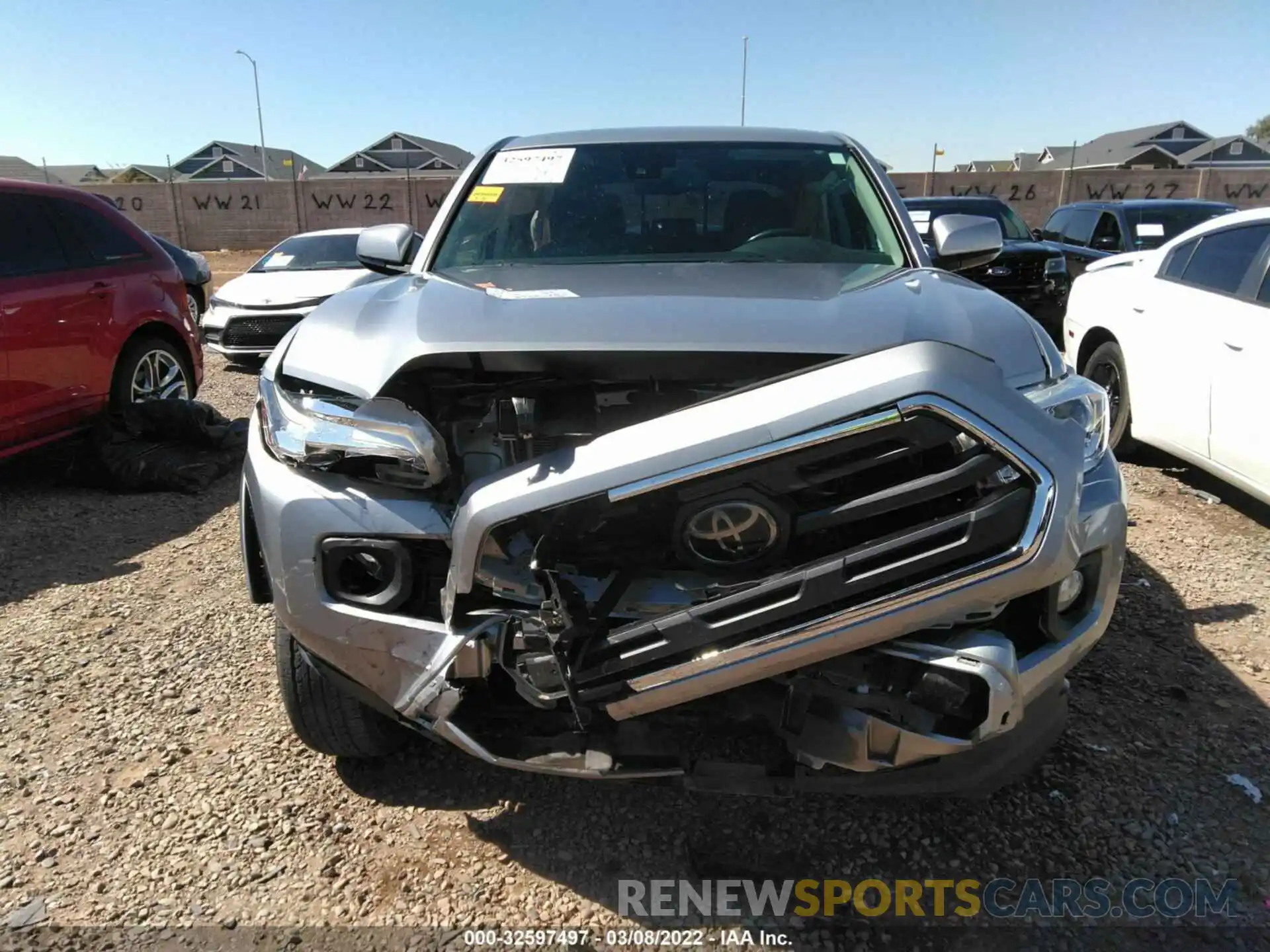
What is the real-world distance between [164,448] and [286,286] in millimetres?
4204

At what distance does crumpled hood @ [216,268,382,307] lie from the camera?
894 centimetres

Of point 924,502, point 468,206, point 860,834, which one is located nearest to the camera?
point 924,502

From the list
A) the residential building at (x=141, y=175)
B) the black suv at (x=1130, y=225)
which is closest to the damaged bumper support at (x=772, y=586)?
the black suv at (x=1130, y=225)

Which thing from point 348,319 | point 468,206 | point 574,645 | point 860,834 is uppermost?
point 468,206

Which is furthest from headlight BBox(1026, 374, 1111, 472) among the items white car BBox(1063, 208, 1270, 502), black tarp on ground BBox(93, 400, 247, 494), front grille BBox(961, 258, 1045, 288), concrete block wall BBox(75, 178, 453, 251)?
concrete block wall BBox(75, 178, 453, 251)

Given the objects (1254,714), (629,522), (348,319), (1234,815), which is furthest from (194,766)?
(1254,714)

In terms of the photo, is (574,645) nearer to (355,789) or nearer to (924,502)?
(924,502)

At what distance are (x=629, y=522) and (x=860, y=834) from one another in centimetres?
118

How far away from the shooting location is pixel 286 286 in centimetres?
916

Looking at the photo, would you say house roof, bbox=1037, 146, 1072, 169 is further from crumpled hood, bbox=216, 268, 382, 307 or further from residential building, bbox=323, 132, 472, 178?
crumpled hood, bbox=216, 268, 382, 307

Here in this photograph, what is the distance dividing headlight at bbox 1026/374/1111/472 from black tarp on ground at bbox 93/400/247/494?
497cm

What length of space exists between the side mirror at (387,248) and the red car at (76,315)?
2856 millimetres

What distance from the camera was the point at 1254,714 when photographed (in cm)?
288

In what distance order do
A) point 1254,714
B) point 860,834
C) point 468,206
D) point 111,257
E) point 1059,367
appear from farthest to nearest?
point 111,257, point 468,206, point 1254,714, point 860,834, point 1059,367
